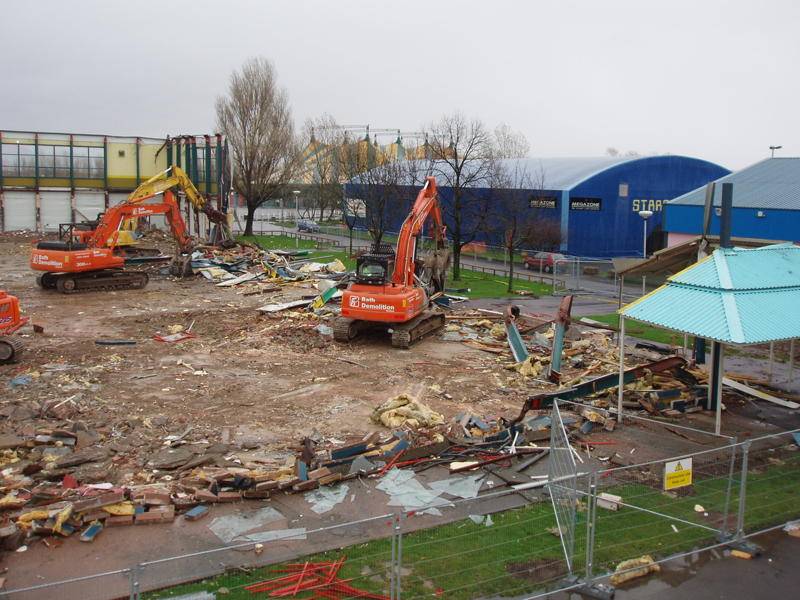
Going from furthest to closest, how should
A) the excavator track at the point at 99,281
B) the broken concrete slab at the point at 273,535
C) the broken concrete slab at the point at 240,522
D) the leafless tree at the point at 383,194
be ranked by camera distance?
the leafless tree at the point at 383,194 < the excavator track at the point at 99,281 < the broken concrete slab at the point at 240,522 < the broken concrete slab at the point at 273,535

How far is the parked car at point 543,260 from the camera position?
43281 mm

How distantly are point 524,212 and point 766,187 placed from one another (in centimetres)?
1291

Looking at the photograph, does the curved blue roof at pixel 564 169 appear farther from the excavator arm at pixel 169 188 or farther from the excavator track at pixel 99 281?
the excavator track at pixel 99 281

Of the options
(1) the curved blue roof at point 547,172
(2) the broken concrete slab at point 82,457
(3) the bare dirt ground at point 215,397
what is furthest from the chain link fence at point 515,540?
(1) the curved blue roof at point 547,172

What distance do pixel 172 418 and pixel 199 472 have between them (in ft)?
10.2

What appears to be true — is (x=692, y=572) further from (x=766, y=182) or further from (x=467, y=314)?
(x=766, y=182)

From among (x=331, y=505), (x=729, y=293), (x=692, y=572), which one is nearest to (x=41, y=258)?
(x=331, y=505)

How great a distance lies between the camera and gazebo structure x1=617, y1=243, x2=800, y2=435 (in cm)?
1416

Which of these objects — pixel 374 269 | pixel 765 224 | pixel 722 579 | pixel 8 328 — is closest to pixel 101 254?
pixel 8 328

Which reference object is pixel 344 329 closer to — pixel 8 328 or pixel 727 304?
pixel 8 328


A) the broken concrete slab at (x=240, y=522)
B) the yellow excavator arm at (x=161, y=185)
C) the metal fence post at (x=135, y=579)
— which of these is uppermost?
the yellow excavator arm at (x=161, y=185)

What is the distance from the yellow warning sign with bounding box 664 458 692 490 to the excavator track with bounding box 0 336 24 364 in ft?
53.5

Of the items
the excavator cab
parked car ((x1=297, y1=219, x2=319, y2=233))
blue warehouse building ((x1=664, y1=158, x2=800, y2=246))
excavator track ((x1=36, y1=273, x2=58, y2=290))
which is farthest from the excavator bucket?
parked car ((x1=297, y1=219, x2=319, y2=233))

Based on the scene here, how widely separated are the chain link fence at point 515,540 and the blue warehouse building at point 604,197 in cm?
3605
